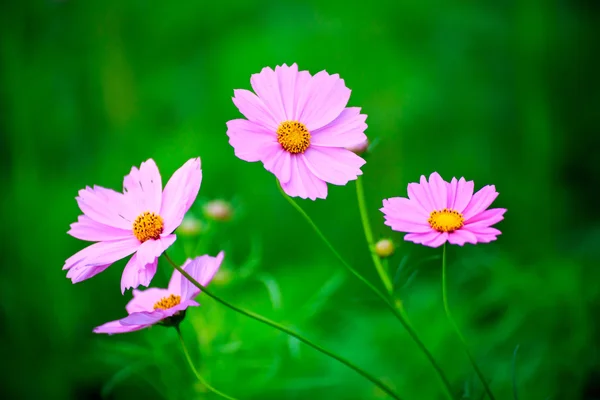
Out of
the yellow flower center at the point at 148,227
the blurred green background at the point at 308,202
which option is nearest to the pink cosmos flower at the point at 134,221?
the yellow flower center at the point at 148,227

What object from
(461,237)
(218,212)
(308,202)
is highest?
(308,202)

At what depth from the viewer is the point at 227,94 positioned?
5.64 ft

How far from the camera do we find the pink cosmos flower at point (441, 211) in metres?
0.40

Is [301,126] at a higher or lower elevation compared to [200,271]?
higher

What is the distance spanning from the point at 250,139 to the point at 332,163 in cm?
6

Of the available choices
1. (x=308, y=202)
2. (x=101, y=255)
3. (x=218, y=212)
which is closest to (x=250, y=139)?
(x=101, y=255)

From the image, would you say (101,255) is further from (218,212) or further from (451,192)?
(218,212)

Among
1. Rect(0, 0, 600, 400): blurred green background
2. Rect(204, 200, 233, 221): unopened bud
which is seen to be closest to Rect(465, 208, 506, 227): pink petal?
Rect(0, 0, 600, 400): blurred green background

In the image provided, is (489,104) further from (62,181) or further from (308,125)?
(308,125)

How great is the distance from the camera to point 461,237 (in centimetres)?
39

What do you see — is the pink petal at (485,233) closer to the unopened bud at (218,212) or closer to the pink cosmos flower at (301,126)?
the pink cosmos flower at (301,126)

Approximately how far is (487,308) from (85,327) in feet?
2.87

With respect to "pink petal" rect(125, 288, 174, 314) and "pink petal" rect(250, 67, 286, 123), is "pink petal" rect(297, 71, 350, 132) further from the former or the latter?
"pink petal" rect(125, 288, 174, 314)

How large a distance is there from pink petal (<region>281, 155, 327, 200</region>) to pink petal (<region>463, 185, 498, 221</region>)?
0.10 meters
